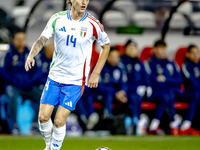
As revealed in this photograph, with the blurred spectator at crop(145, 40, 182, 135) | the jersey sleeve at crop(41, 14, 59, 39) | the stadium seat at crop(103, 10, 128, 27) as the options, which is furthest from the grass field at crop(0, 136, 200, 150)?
the stadium seat at crop(103, 10, 128, 27)

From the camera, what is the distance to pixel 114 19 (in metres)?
8.34

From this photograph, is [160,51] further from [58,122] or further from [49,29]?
[58,122]

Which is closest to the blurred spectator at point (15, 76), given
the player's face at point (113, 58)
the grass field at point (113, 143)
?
the grass field at point (113, 143)

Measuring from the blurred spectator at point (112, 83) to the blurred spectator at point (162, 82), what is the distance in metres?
0.70

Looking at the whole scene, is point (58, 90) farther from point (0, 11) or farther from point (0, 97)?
point (0, 11)

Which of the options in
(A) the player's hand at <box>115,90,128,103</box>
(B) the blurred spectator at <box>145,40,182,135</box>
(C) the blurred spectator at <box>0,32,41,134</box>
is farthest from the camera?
(B) the blurred spectator at <box>145,40,182,135</box>

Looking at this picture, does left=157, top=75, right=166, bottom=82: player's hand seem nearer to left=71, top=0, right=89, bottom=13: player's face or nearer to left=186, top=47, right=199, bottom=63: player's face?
left=186, top=47, right=199, bottom=63: player's face

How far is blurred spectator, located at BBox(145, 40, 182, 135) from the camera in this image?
24.4 feet

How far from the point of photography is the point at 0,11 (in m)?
7.70

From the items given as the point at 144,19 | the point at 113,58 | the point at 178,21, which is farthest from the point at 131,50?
the point at 178,21

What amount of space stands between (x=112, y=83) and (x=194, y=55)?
1.99 meters

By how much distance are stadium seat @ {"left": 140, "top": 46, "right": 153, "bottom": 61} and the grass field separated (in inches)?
81.8

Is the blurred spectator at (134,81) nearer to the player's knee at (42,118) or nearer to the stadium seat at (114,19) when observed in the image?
the stadium seat at (114,19)

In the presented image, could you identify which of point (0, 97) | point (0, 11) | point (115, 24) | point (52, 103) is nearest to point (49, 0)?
point (0, 11)
